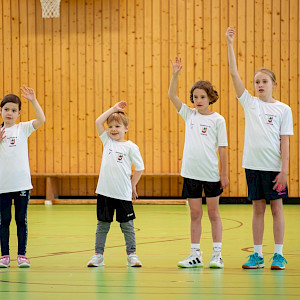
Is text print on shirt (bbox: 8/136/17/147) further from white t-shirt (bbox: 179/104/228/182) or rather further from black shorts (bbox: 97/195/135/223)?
white t-shirt (bbox: 179/104/228/182)

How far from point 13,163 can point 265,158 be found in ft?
6.78

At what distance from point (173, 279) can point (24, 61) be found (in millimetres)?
9223

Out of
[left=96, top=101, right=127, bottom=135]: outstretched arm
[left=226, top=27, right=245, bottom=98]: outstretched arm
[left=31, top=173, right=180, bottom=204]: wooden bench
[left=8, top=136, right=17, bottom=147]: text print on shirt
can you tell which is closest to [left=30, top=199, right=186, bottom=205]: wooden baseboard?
[left=31, top=173, right=180, bottom=204]: wooden bench

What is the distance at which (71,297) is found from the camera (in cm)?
376

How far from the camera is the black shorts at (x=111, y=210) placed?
519 centimetres

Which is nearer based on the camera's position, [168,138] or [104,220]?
[104,220]

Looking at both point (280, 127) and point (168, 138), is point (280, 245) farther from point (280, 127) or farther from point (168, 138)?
point (168, 138)

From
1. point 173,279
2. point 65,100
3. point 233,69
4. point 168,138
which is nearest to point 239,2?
point 168,138

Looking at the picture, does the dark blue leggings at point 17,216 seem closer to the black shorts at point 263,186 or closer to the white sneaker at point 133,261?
the white sneaker at point 133,261

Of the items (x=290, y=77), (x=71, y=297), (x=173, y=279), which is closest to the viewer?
(x=71, y=297)

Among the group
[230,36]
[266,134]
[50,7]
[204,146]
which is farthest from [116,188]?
[50,7]

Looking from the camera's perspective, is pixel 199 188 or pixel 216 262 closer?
pixel 216 262

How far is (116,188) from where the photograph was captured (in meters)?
5.21

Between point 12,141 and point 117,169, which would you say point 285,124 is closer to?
point 117,169
